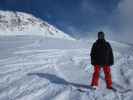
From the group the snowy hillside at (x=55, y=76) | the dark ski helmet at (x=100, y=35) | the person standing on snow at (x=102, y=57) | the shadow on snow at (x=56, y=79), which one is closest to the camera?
the snowy hillside at (x=55, y=76)

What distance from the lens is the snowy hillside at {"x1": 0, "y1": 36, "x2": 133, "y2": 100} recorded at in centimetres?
1073

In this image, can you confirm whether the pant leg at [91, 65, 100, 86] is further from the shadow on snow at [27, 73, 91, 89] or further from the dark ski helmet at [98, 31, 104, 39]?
the dark ski helmet at [98, 31, 104, 39]

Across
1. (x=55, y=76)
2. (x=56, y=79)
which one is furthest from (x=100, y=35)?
(x=55, y=76)

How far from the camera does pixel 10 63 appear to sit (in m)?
17.7

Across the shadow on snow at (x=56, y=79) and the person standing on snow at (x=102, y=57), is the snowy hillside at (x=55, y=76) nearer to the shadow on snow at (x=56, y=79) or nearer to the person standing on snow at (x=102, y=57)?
the shadow on snow at (x=56, y=79)

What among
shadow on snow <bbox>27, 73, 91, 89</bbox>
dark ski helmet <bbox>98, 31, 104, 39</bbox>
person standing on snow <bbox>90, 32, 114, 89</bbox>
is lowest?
shadow on snow <bbox>27, 73, 91, 89</bbox>

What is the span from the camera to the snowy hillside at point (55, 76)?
10734 millimetres

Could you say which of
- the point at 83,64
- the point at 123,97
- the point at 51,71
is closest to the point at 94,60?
the point at 123,97

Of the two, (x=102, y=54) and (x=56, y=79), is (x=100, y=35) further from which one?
(x=56, y=79)

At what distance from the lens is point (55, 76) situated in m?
14.4

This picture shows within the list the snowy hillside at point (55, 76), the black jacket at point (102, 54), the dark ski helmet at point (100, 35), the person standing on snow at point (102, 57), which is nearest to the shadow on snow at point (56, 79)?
the snowy hillside at point (55, 76)

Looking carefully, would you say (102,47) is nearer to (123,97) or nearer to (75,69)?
(123,97)

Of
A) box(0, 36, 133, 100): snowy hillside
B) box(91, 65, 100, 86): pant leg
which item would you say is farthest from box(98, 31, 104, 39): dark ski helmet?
box(0, 36, 133, 100): snowy hillside

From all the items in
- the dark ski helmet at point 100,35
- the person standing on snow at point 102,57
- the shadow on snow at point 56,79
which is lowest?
the shadow on snow at point 56,79
